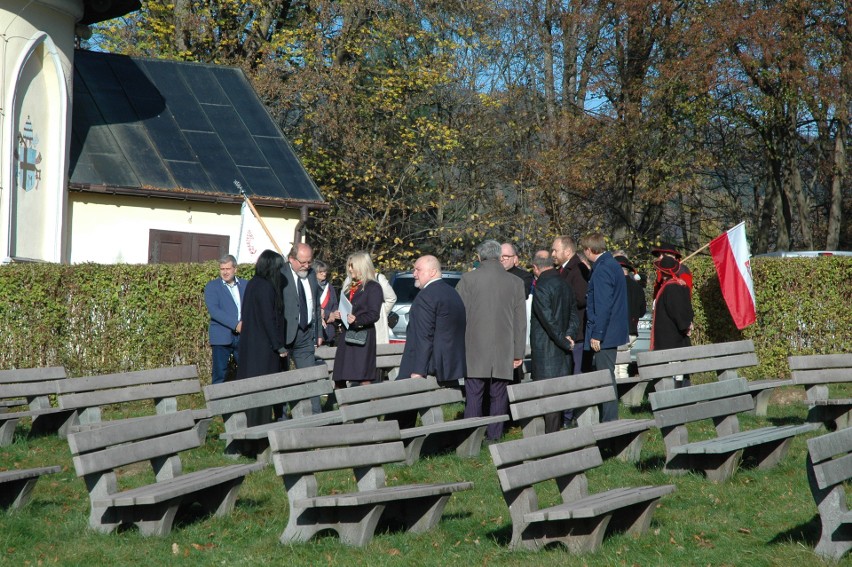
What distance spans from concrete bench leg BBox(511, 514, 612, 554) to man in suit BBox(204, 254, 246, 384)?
755cm

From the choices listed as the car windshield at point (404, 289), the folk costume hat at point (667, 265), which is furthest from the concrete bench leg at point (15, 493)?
the car windshield at point (404, 289)

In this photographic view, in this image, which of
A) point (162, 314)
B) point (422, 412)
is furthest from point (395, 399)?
point (162, 314)

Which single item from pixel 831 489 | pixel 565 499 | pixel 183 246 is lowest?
pixel 565 499

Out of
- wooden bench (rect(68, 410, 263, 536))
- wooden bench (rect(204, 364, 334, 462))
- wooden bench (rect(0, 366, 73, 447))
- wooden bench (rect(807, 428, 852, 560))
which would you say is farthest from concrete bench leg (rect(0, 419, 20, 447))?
wooden bench (rect(807, 428, 852, 560))

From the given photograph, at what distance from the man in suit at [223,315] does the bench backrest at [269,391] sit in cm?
370

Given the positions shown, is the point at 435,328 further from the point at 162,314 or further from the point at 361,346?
the point at 162,314

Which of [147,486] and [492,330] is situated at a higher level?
[492,330]

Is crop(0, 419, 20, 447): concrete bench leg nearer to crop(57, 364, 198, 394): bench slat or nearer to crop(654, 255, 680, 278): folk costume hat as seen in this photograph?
crop(57, 364, 198, 394): bench slat

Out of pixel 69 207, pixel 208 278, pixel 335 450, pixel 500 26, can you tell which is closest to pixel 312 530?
pixel 335 450

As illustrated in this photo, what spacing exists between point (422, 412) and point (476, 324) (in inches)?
41.8

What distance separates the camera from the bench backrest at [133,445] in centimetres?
653

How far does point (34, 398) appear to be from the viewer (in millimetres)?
11156

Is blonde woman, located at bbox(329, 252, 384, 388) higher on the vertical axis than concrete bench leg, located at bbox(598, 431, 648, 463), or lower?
higher

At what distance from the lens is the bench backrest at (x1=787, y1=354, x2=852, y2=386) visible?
1037 centimetres
